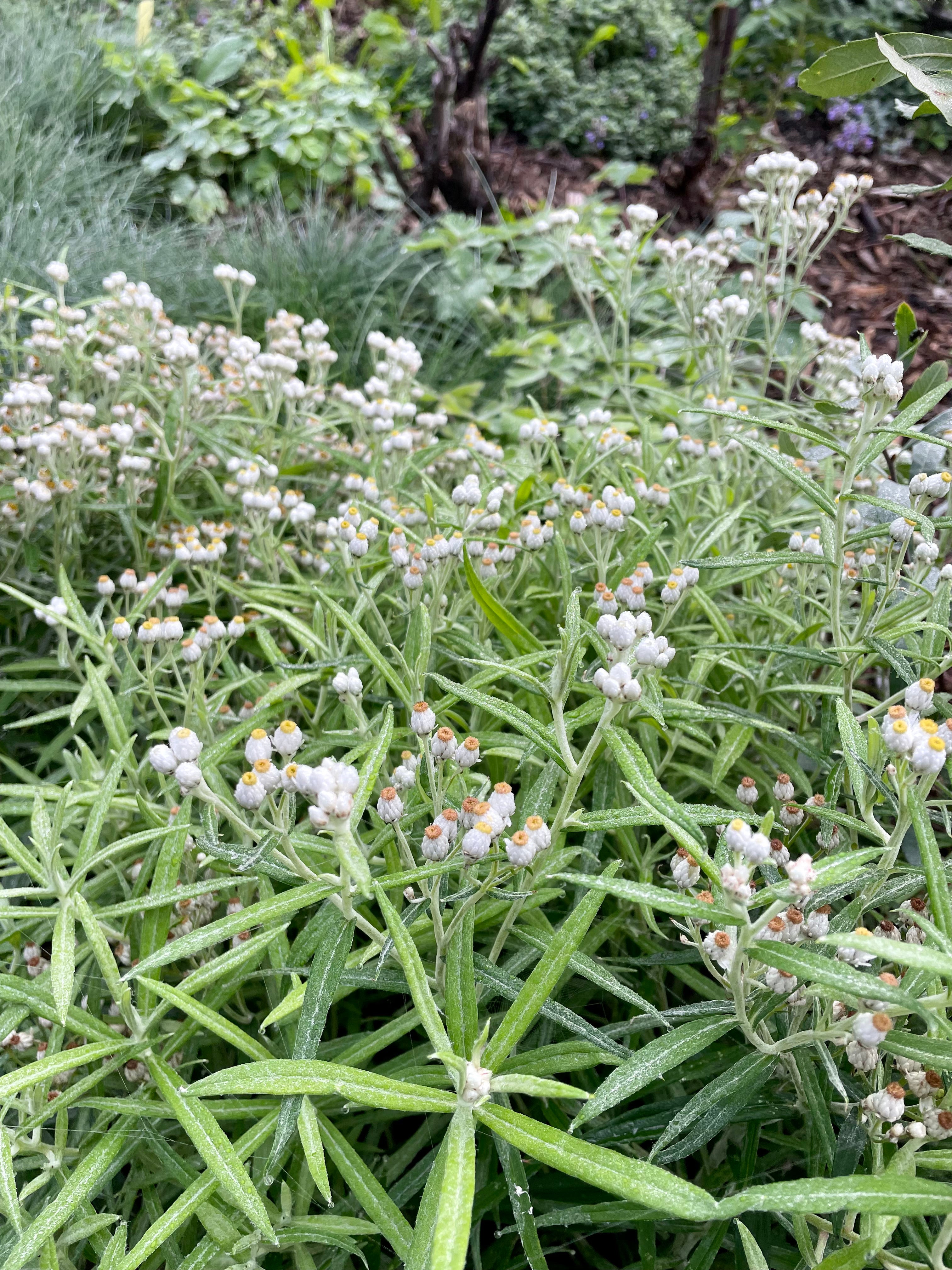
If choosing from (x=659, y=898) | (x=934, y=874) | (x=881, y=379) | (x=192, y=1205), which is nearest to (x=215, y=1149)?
(x=192, y=1205)

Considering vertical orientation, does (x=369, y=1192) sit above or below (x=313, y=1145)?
below

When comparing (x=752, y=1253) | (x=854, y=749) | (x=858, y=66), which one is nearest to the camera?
(x=752, y=1253)

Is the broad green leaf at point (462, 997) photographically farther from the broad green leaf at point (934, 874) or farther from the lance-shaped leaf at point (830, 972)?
the broad green leaf at point (934, 874)

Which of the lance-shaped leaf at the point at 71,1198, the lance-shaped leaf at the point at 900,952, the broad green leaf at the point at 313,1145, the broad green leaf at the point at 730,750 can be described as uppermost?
the lance-shaped leaf at the point at 900,952

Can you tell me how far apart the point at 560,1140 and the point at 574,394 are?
3187 mm

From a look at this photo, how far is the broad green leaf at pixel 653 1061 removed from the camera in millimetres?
857

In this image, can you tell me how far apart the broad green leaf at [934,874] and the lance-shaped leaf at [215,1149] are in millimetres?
695

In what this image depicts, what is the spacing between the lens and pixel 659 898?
887 mm

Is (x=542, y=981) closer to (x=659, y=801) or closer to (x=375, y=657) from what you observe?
(x=659, y=801)

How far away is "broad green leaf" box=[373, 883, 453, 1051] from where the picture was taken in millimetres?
898

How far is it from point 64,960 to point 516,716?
604 mm

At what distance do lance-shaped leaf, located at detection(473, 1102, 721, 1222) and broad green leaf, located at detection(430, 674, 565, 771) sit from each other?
388 mm

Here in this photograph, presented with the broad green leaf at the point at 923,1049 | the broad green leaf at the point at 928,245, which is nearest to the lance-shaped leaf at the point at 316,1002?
the broad green leaf at the point at 923,1049

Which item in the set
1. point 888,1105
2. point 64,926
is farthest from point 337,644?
point 888,1105
